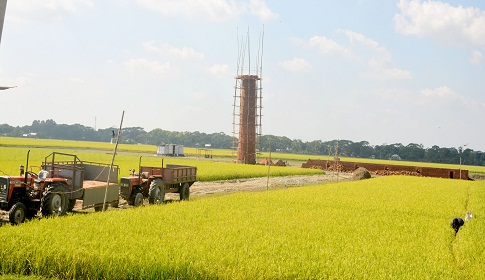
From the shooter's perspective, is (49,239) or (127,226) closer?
(49,239)

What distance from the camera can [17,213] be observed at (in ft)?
39.8

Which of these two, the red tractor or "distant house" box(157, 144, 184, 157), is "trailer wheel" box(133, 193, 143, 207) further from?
"distant house" box(157, 144, 184, 157)

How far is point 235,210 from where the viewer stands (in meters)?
14.7

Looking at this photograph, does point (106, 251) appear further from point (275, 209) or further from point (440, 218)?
point (440, 218)

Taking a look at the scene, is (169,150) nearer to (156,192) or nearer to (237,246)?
(156,192)

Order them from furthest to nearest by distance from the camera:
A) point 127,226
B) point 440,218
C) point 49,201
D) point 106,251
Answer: point 440,218 → point 49,201 → point 127,226 → point 106,251

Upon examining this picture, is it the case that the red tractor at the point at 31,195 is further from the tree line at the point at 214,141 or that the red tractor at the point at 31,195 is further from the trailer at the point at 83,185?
the tree line at the point at 214,141

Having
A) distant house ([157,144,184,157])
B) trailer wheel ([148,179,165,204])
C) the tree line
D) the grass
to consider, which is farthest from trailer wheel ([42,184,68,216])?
the tree line

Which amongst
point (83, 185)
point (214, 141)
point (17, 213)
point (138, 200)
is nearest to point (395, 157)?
point (214, 141)

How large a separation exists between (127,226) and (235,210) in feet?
15.0

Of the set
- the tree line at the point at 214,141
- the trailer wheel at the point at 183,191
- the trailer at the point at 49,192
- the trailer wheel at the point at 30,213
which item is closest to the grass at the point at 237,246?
the trailer at the point at 49,192

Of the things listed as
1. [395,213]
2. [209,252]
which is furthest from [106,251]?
[395,213]

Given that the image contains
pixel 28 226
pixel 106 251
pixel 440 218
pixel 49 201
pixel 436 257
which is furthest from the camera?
pixel 440 218

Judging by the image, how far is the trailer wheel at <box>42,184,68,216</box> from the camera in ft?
42.3
